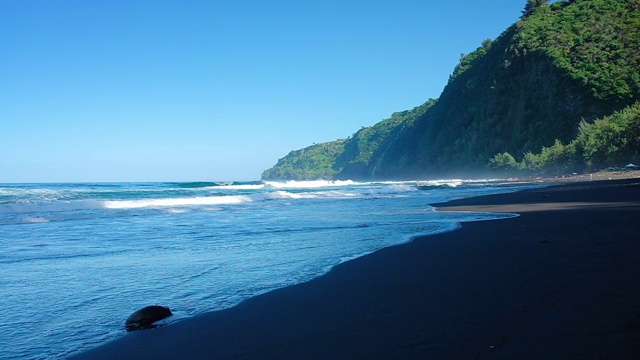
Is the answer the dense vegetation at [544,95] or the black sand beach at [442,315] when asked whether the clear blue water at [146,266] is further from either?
the dense vegetation at [544,95]

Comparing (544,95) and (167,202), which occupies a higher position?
(544,95)

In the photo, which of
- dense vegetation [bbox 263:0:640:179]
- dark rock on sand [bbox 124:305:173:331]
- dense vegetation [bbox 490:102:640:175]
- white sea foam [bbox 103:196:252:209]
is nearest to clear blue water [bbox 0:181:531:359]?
dark rock on sand [bbox 124:305:173:331]

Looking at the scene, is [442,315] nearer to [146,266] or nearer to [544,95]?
[146,266]

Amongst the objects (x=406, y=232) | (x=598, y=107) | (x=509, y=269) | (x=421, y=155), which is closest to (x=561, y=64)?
(x=598, y=107)

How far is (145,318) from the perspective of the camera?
14.3 ft

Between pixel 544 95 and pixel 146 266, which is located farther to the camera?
pixel 544 95

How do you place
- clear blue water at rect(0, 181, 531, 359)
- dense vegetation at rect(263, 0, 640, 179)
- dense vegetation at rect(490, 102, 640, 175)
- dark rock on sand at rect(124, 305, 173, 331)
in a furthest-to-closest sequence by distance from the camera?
dense vegetation at rect(263, 0, 640, 179) < dense vegetation at rect(490, 102, 640, 175) < clear blue water at rect(0, 181, 531, 359) < dark rock on sand at rect(124, 305, 173, 331)

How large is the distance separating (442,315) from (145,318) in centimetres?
266

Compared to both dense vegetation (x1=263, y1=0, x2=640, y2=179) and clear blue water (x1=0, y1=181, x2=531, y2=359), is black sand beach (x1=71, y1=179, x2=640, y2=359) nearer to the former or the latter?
clear blue water (x1=0, y1=181, x2=531, y2=359)

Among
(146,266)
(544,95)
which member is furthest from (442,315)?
(544,95)

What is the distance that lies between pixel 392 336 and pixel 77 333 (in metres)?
2.77

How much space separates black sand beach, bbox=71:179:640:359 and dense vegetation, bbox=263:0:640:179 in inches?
1657

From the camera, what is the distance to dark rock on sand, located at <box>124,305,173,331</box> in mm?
4293

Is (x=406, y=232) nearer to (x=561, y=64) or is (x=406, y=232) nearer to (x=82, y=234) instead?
(x=82, y=234)
